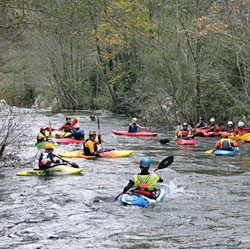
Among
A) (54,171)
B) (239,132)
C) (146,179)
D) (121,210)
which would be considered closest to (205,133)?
(239,132)

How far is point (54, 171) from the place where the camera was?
13.2 metres

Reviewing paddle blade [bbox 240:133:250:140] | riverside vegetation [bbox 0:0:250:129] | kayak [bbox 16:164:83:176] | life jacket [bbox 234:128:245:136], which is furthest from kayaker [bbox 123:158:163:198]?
life jacket [bbox 234:128:245:136]

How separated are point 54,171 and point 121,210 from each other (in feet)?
13.2

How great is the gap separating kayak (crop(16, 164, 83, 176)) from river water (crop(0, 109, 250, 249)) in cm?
24

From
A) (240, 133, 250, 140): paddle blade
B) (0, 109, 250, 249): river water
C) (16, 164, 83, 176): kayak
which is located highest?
(240, 133, 250, 140): paddle blade

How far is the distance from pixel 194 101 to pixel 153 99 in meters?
2.88

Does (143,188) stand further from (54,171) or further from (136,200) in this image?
(54,171)

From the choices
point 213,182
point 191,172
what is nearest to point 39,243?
point 213,182

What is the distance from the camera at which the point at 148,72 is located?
1073 inches

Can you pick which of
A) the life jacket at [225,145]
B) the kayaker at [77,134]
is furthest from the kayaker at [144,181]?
the kayaker at [77,134]

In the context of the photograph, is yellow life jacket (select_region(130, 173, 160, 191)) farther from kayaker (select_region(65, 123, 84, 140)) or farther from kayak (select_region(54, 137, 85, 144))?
kayaker (select_region(65, 123, 84, 140))

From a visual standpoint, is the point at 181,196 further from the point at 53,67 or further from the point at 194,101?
the point at 53,67

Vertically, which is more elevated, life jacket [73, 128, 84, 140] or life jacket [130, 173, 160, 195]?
life jacket [73, 128, 84, 140]

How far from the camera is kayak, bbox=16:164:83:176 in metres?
13.1
